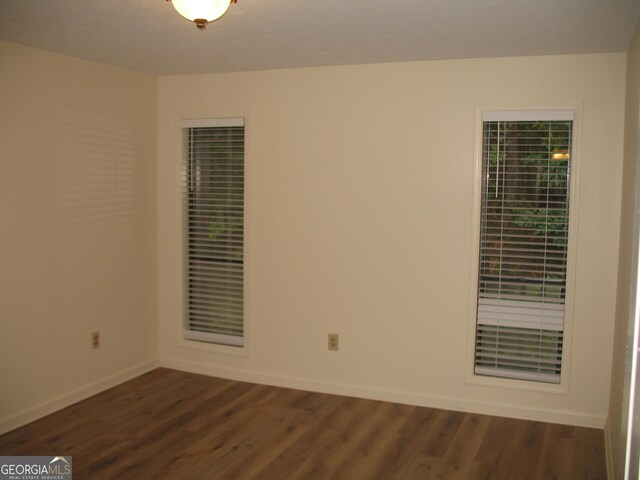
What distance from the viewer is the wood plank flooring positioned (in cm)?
333

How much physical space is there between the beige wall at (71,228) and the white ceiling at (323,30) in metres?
0.32

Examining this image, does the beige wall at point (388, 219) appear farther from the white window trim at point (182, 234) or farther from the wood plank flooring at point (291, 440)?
the wood plank flooring at point (291, 440)

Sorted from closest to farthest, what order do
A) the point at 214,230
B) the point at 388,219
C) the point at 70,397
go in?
1. the point at 70,397
2. the point at 388,219
3. the point at 214,230

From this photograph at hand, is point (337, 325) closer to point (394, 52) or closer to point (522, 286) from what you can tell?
point (522, 286)

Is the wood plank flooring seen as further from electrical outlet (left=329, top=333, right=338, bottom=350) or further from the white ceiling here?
the white ceiling

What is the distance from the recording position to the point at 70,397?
13.9 feet

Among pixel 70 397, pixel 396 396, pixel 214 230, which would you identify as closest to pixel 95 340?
pixel 70 397

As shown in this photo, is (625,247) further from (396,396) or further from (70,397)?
(70,397)

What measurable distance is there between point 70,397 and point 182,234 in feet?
4.99

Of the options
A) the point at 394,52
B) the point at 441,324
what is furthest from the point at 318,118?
the point at 441,324

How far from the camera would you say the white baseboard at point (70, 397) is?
12.5 ft

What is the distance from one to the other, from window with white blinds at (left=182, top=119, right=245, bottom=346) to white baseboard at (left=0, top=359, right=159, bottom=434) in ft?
1.60

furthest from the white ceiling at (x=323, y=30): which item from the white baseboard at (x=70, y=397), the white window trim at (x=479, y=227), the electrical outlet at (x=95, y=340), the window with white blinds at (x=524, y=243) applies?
the white baseboard at (x=70, y=397)

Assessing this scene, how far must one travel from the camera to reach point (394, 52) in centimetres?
391
